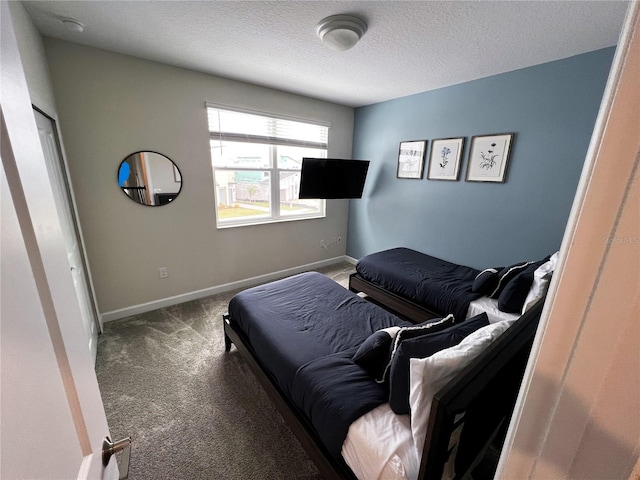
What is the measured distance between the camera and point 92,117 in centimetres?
228

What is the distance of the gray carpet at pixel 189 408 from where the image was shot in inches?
56.4

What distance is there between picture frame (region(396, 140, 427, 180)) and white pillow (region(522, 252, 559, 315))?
5.93ft

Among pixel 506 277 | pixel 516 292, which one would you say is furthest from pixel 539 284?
pixel 506 277

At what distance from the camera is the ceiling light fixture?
1.80m

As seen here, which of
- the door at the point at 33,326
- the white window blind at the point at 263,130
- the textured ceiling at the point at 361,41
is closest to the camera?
the door at the point at 33,326

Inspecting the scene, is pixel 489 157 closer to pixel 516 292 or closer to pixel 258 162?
pixel 516 292

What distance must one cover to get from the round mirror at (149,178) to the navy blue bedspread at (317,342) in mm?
1473

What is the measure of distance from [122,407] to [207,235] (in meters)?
1.81

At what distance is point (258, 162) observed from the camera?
3395 millimetres

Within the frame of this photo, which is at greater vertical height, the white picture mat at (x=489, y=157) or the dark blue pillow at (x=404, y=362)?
the white picture mat at (x=489, y=157)

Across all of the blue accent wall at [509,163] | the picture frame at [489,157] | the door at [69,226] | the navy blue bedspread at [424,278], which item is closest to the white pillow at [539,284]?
the navy blue bedspread at [424,278]

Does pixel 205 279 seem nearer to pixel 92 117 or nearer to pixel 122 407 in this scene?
pixel 122 407

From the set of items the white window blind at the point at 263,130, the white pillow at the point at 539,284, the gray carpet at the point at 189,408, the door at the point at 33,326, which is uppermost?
the white window blind at the point at 263,130

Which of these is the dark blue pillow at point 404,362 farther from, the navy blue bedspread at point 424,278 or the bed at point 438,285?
the navy blue bedspread at point 424,278
